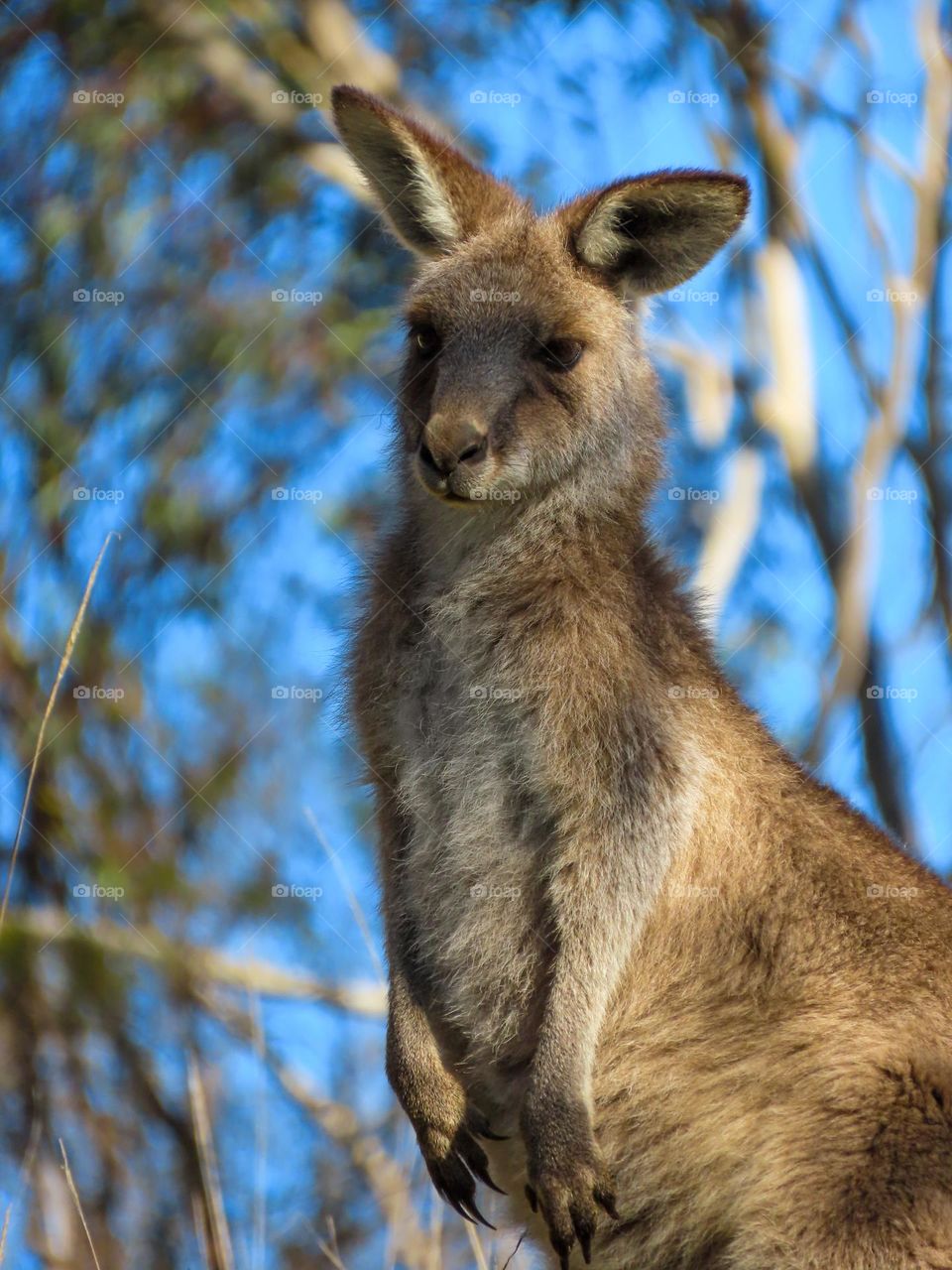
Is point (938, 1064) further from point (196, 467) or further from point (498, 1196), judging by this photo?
point (196, 467)

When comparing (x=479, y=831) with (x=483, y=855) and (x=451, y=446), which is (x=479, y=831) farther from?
(x=451, y=446)

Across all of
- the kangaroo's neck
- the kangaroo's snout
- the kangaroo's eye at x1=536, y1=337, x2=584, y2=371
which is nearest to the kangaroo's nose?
the kangaroo's snout

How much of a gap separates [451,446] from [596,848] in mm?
977

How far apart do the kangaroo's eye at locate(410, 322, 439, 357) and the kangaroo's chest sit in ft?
2.26

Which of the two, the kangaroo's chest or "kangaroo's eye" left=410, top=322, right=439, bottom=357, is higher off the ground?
Answer: "kangaroo's eye" left=410, top=322, right=439, bottom=357

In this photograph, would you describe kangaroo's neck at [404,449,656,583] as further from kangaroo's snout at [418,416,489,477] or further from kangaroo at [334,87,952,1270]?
kangaroo's snout at [418,416,489,477]

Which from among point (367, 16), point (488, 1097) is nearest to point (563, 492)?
point (488, 1097)

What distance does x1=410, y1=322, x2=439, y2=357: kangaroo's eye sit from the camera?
3.85 m

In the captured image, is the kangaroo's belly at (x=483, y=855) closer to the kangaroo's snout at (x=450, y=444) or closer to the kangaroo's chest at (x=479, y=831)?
the kangaroo's chest at (x=479, y=831)

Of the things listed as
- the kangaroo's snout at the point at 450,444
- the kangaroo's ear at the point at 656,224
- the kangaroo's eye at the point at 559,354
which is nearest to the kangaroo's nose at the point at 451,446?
the kangaroo's snout at the point at 450,444

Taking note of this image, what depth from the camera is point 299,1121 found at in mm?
7270

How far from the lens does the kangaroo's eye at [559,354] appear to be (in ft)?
12.4

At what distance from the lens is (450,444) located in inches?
136

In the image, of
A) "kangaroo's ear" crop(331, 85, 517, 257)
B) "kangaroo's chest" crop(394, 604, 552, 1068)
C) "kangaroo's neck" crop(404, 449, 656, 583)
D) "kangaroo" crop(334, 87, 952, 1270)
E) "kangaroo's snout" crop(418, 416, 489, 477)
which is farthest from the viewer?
"kangaroo's ear" crop(331, 85, 517, 257)
